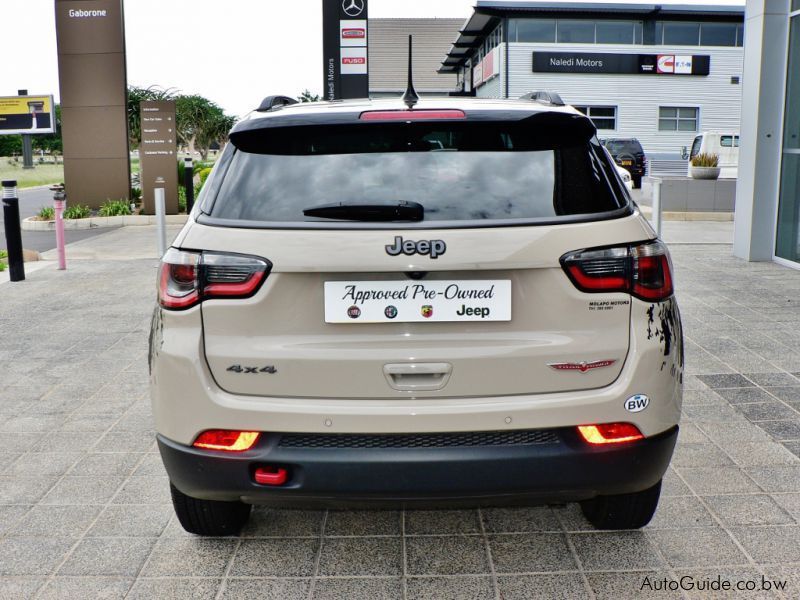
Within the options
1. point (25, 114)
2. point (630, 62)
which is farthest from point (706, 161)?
point (25, 114)

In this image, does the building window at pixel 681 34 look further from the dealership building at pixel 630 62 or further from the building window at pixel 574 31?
the building window at pixel 574 31

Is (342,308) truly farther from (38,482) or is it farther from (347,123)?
(38,482)

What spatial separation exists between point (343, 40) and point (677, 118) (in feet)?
96.5

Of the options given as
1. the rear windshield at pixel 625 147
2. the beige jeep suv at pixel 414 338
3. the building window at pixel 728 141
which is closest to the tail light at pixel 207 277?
the beige jeep suv at pixel 414 338

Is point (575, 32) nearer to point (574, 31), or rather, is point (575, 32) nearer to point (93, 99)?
point (574, 31)

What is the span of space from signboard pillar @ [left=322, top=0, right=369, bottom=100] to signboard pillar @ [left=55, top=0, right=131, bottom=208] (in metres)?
7.46

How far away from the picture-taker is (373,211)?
2760 mm

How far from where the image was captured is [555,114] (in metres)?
3.03

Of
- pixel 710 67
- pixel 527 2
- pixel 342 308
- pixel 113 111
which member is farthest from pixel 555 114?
pixel 710 67

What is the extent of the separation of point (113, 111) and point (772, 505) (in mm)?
19880

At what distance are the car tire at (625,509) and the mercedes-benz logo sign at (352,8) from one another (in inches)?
526

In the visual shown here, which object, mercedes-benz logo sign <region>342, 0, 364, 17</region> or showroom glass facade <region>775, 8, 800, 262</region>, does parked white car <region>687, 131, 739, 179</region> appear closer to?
mercedes-benz logo sign <region>342, 0, 364, 17</region>

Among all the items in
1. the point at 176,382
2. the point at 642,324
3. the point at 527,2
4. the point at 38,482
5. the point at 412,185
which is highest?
the point at 527,2

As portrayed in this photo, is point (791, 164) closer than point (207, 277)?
No
